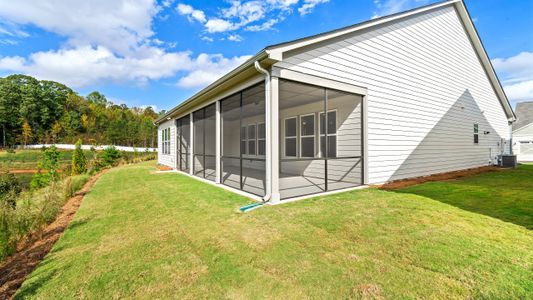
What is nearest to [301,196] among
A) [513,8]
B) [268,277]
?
[268,277]

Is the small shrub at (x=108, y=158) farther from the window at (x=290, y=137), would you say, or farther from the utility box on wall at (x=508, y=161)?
the utility box on wall at (x=508, y=161)

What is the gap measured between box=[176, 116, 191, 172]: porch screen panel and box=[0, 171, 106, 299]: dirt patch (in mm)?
7625

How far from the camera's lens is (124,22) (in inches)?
412

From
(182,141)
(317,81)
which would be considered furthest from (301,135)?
(182,141)

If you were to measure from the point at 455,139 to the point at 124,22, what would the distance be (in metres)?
15.2

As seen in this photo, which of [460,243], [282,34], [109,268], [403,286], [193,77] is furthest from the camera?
[193,77]

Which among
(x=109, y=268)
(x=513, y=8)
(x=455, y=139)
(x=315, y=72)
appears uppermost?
(x=513, y=8)

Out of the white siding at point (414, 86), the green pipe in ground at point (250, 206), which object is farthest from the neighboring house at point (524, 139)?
the green pipe in ground at point (250, 206)

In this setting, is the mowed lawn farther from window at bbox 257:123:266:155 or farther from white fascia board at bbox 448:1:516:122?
white fascia board at bbox 448:1:516:122

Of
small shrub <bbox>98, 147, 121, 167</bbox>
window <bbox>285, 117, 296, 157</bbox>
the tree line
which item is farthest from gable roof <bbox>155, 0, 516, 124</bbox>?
the tree line

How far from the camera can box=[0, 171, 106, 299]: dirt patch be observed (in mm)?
2291

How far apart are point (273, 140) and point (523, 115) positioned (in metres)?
27.9

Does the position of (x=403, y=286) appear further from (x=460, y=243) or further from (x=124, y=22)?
(x=124, y=22)

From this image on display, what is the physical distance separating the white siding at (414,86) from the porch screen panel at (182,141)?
8.28 metres
